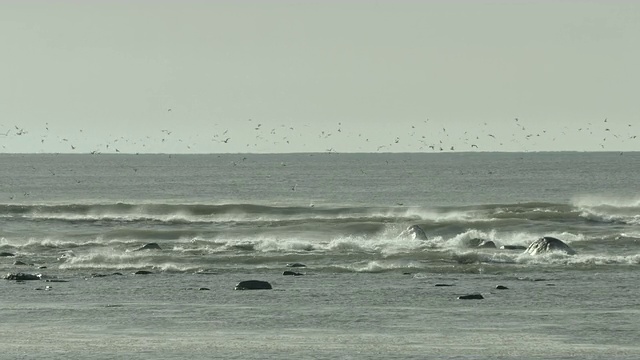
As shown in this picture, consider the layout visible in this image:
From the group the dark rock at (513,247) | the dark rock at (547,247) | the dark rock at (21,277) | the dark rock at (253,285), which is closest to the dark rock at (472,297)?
the dark rock at (253,285)

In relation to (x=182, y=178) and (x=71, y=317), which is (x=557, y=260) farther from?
(x=182, y=178)

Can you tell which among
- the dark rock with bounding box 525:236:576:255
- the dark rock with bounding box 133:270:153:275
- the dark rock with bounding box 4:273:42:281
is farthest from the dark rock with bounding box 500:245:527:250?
the dark rock with bounding box 4:273:42:281

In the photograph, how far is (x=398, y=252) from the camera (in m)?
55.0

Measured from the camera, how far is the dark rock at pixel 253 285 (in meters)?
41.4

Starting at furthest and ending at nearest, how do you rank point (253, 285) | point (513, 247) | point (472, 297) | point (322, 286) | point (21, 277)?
point (513, 247), point (21, 277), point (322, 286), point (253, 285), point (472, 297)

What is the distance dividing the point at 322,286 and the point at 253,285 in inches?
93.6

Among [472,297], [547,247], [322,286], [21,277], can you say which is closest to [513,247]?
[547,247]

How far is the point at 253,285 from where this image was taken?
41594mm

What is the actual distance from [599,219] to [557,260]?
30.1m

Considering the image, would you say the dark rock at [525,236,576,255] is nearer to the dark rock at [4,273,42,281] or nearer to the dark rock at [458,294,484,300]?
the dark rock at [458,294,484,300]

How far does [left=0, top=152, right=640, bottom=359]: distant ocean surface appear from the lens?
29.6 meters

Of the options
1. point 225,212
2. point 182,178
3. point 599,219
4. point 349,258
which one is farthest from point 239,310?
point 182,178

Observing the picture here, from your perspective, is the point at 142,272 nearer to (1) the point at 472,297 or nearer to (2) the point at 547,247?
(1) the point at 472,297

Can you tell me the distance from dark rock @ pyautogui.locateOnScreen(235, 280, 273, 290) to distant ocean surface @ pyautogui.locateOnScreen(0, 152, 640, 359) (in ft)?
1.57
